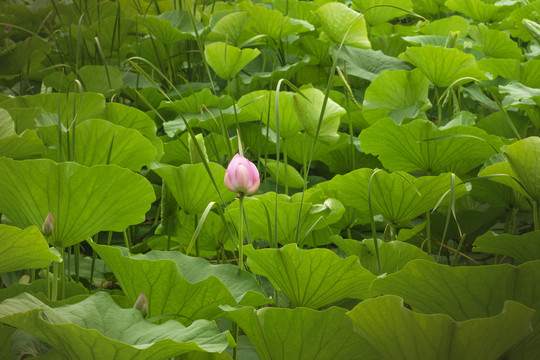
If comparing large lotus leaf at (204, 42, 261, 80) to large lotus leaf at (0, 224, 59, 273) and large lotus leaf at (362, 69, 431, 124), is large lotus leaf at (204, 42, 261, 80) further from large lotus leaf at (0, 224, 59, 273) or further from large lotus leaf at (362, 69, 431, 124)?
large lotus leaf at (0, 224, 59, 273)

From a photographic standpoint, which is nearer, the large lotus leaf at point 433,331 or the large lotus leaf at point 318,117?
the large lotus leaf at point 433,331

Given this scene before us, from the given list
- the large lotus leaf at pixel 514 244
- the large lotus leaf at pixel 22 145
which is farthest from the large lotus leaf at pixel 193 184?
the large lotus leaf at pixel 514 244

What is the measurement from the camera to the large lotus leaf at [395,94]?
1376 millimetres

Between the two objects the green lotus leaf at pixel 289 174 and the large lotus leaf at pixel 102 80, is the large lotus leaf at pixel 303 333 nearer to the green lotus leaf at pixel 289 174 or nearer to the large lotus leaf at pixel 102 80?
the green lotus leaf at pixel 289 174

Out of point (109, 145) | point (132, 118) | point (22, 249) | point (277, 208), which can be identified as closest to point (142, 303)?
point (22, 249)

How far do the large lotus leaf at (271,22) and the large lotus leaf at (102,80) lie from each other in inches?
16.3

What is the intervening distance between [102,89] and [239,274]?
0.95 metres

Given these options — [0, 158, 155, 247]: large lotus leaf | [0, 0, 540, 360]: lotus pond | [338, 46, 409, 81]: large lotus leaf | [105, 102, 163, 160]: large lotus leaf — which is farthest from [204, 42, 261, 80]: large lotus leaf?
[0, 158, 155, 247]: large lotus leaf

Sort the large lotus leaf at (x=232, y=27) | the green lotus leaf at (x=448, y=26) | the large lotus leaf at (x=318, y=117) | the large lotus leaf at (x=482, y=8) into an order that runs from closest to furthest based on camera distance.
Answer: the large lotus leaf at (x=318, y=117) < the large lotus leaf at (x=232, y=27) < the green lotus leaf at (x=448, y=26) < the large lotus leaf at (x=482, y=8)

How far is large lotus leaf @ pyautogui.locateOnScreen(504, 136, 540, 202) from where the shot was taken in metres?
0.82

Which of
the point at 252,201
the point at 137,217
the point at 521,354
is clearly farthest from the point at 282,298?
the point at 521,354

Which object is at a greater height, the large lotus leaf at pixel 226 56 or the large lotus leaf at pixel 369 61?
the large lotus leaf at pixel 226 56

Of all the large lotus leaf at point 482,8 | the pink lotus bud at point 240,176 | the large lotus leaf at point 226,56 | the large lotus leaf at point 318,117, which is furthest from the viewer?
the large lotus leaf at point 482,8

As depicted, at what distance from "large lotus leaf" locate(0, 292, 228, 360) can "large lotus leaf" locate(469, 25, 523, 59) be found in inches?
55.3
